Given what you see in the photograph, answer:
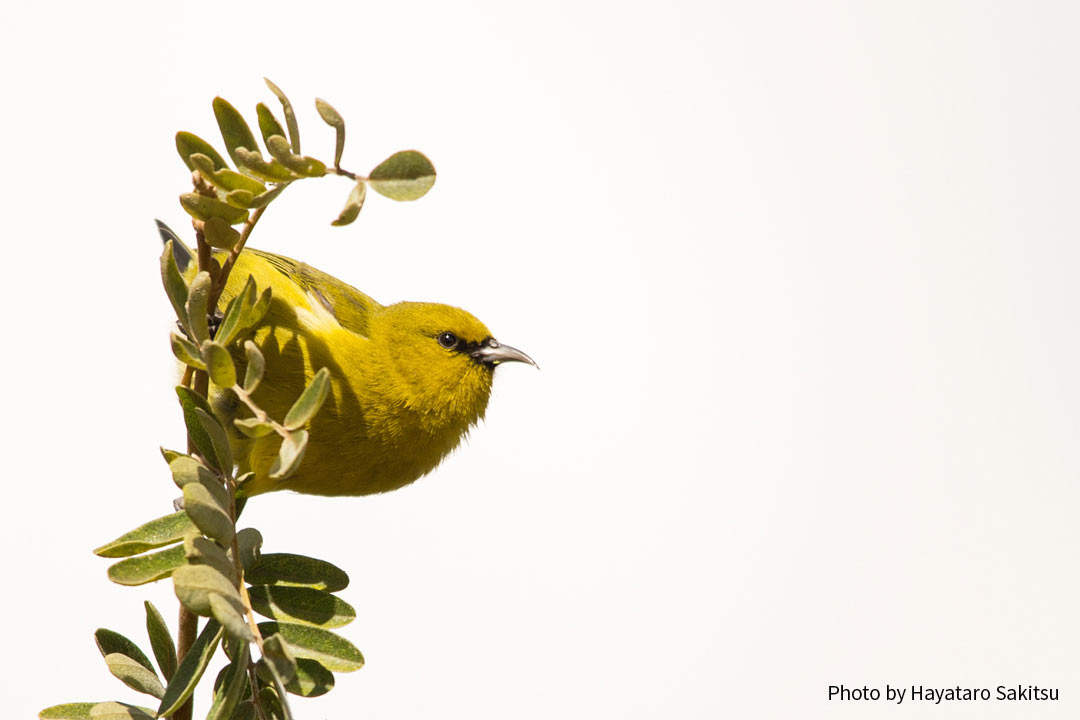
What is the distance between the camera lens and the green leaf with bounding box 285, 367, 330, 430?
65.9 inches

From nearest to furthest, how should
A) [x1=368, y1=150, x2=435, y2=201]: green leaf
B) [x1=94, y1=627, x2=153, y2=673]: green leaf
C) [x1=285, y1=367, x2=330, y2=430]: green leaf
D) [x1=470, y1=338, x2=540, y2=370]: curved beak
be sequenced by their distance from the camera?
[x1=285, y1=367, x2=330, y2=430]: green leaf, [x1=368, y1=150, x2=435, y2=201]: green leaf, [x1=94, y1=627, x2=153, y2=673]: green leaf, [x1=470, y1=338, x2=540, y2=370]: curved beak

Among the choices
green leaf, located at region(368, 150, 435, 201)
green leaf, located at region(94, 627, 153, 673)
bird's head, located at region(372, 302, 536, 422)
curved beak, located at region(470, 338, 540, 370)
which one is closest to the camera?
green leaf, located at region(368, 150, 435, 201)

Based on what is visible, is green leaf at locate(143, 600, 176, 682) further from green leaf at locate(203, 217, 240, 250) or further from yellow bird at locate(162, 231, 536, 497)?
green leaf at locate(203, 217, 240, 250)

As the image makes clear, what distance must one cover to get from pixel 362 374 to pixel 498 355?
64 cm

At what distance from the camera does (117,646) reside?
2170mm

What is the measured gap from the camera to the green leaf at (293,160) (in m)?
1.79

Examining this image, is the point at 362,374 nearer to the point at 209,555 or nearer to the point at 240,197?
the point at 240,197

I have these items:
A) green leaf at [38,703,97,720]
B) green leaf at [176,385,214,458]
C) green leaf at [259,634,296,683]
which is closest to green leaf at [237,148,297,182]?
green leaf at [176,385,214,458]

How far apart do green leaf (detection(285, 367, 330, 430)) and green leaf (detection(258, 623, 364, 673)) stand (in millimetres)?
519

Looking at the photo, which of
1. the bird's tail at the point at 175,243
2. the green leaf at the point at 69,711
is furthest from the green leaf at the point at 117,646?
the bird's tail at the point at 175,243

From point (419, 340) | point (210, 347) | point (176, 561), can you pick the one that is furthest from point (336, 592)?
point (419, 340)

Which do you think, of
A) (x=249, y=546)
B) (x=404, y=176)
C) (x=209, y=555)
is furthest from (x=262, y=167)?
(x=249, y=546)

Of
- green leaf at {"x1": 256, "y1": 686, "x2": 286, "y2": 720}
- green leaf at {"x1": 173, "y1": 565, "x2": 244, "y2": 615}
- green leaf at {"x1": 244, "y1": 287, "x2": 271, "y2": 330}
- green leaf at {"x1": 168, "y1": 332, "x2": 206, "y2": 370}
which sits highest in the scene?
green leaf at {"x1": 244, "y1": 287, "x2": 271, "y2": 330}

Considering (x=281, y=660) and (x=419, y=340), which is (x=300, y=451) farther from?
(x=419, y=340)
